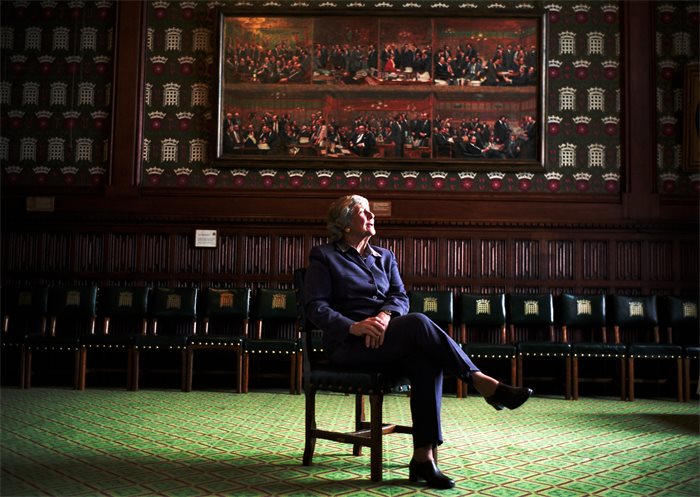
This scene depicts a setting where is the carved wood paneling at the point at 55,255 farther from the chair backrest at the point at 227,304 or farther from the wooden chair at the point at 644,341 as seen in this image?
the wooden chair at the point at 644,341

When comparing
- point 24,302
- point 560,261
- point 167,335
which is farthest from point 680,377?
point 24,302

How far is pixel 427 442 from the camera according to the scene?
349 centimetres

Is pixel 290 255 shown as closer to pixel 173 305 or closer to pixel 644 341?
pixel 173 305

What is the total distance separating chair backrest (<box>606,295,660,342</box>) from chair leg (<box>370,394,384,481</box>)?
204 inches

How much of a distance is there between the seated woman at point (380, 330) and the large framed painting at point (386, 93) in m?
4.59

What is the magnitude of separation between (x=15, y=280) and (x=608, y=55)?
8005mm

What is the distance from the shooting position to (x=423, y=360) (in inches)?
141

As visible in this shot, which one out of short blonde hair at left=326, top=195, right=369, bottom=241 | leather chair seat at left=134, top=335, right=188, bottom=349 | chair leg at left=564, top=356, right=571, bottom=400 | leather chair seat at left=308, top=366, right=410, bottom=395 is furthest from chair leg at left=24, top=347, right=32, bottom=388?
chair leg at left=564, top=356, right=571, bottom=400

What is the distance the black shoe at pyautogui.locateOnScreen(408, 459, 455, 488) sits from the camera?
11.0ft

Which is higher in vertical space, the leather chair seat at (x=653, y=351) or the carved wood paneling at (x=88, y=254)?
the carved wood paneling at (x=88, y=254)

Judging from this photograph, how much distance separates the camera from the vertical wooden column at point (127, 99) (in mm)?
8711

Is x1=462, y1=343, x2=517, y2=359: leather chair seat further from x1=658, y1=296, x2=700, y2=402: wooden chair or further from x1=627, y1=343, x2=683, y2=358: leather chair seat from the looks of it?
x1=658, y1=296, x2=700, y2=402: wooden chair

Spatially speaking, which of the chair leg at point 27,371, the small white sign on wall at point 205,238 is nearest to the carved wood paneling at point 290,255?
the small white sign on wall at point 205,238

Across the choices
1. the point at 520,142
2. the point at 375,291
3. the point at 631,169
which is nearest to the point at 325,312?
the point at 375,291
